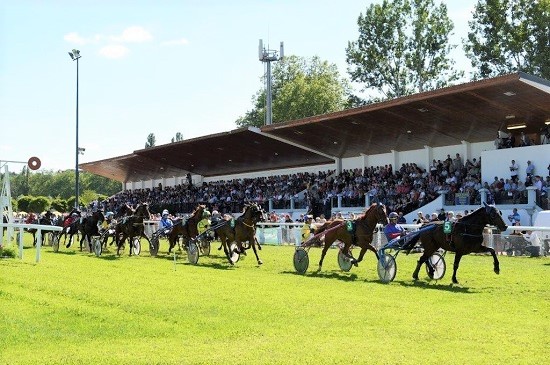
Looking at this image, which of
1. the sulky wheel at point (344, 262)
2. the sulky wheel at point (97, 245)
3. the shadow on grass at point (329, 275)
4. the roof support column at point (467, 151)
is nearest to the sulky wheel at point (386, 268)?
the shadow on grass at point (329, 275)

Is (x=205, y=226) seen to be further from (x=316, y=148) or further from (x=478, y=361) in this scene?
(x=316, y=148)

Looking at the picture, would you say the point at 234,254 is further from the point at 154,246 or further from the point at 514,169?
the point at 514,169

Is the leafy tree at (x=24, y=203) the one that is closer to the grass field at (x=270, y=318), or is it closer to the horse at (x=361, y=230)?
the grass field at (x=270, y=318)

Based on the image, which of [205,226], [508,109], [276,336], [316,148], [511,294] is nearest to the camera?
[276,336]

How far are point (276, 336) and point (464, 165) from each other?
27883 mm

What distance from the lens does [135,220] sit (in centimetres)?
2431

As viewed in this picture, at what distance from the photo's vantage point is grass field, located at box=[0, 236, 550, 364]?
7.89 m

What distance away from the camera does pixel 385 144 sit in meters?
39.8

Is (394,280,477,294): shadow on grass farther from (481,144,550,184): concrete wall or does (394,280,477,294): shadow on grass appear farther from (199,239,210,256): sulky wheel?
(481,144,550,184): concrete wall

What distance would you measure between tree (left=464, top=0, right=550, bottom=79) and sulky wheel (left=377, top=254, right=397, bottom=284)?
4072 centimetres

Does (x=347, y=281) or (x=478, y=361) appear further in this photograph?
(x=347, y=281)

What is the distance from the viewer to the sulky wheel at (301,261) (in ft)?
57.8

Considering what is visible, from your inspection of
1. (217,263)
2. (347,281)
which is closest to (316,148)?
(217,263)

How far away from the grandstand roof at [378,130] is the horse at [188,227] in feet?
40.3
